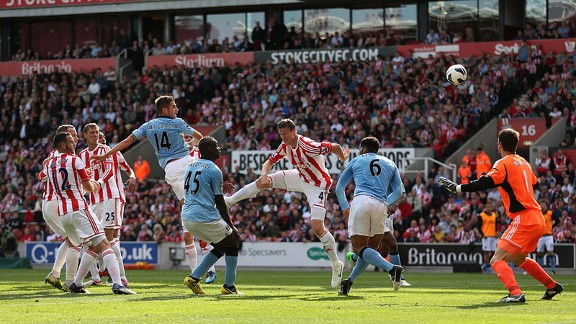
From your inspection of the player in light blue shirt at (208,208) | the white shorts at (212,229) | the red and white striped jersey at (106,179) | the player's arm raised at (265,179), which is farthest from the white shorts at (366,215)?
the red and white striped jersey at (106,179)

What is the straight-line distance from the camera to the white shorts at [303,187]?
18.7m

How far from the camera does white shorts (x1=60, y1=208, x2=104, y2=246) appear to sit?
16.4 m

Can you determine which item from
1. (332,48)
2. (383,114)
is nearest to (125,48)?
(332,48)

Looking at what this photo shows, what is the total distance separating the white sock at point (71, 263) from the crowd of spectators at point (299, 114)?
1493 cm

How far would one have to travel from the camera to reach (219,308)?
13.2 metres

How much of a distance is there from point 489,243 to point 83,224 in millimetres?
15274

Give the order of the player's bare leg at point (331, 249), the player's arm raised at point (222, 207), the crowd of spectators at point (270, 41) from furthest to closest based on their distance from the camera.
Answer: the crowd of spectators at point (270, 41) → the player's bare leg at point (331, 249) → the player's arm raised at point (222, 207)

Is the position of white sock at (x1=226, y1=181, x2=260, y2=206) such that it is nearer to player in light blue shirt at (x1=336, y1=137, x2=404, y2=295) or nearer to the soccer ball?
player in light blue shirt at (x1=336, y1=137, x2=404, y2=295)

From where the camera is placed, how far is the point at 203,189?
50.1 feet

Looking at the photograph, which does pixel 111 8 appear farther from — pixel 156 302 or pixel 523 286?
pixel 156 302

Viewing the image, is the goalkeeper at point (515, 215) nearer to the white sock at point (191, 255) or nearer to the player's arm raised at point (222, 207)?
the player's arm raised at point (222, 207)

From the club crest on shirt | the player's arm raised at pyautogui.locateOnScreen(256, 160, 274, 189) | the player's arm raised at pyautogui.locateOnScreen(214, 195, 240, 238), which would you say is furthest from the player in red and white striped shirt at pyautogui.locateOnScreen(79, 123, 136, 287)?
the player's arm raised at pyautogui.locateOnScreen(214, 195, 240, 238)

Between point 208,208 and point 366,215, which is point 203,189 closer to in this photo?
point 208,208

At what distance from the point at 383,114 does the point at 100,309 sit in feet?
82.9
